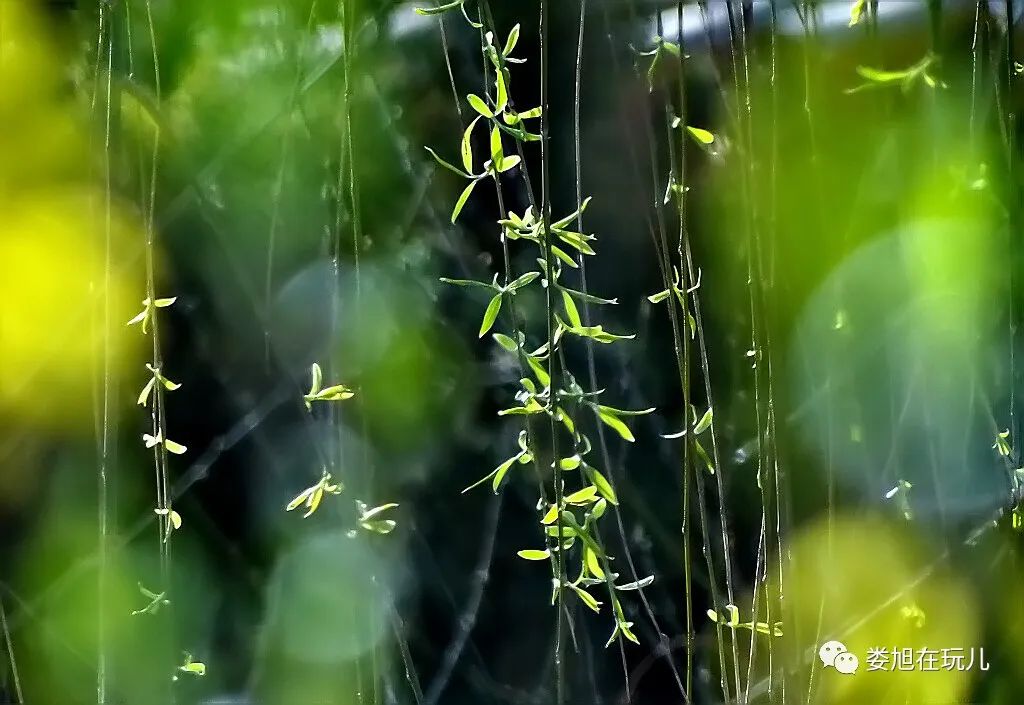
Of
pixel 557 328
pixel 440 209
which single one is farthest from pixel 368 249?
pixel 557 328

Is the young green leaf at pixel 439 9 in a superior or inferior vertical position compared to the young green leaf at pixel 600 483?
superior

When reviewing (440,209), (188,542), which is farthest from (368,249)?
(188,542)

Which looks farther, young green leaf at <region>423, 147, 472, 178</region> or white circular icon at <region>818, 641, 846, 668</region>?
white circular icon at <region>818, 641, 846, 668</region>

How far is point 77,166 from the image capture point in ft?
2.13

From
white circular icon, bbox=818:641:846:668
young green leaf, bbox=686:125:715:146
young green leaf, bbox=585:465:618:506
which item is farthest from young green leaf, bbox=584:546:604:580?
young green leaf, bbox=686:125:715:146

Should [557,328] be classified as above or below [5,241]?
below

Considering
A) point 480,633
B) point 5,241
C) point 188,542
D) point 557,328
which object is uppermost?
point 5,241

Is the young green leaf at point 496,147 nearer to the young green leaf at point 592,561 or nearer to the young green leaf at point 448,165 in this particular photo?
the young green leaf at point 448,165

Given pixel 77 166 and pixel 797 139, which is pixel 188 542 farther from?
pixel 797 139

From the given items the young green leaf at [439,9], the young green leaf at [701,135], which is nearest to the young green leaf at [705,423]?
the young green leaf at [701,135]

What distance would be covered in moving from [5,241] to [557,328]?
48 cm

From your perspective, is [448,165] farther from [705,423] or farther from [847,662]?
[847,662]

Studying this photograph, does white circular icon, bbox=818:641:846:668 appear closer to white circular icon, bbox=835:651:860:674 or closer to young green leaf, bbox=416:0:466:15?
white circular icon, bbox=835:651:860:674

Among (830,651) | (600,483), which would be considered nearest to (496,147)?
(600,483)
